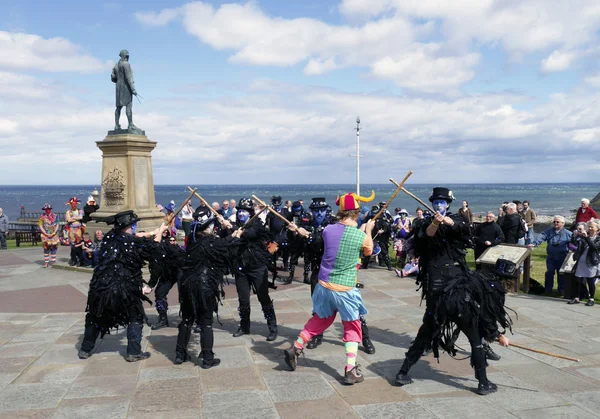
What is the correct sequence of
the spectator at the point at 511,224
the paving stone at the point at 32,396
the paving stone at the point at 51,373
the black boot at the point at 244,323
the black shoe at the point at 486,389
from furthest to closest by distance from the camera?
the spectator at the point at 511,224 → the black boot at the point at 244,323 → the paving stone at the point at 51,373 → the black shoe at the point at 486,389 → the paving stone at the point at 32,396

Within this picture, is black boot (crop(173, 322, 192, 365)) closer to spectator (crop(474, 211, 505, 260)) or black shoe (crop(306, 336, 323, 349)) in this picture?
black shoe (crop(306, 336, 323, 349))

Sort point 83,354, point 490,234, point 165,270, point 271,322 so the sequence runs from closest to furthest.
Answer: point 83,354, point 165,270, point 271,322, point 490,234

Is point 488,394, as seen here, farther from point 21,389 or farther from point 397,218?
point 397,218

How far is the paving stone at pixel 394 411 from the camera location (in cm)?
441

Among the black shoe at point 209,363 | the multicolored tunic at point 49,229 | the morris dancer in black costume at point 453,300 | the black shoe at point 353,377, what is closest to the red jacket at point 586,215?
the morris dancer in black costume at point 453,300

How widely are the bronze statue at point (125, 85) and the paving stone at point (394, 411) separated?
1133cm

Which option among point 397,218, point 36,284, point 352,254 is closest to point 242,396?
point 352,254

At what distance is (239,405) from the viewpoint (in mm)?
4648

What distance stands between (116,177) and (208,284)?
906 centimetres

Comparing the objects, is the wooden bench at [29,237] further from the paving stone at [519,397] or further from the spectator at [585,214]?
the paving stone at [519,397]

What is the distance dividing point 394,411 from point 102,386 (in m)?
2.99

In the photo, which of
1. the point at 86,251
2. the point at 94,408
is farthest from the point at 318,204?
the point at 86,251

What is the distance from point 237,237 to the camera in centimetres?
644

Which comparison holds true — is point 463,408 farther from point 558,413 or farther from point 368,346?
point 368,346
